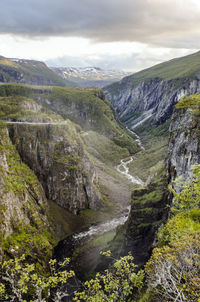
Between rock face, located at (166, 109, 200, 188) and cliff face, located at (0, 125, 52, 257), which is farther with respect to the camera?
cliff face, located at (0, 125, 52, 257)

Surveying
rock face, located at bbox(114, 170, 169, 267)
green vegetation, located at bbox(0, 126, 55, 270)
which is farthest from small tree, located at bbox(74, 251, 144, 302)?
green vegetation, located at bbox(0, 126, 55, 270)

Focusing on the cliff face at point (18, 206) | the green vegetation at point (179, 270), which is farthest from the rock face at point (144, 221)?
the green vegetation at point (179, 270)

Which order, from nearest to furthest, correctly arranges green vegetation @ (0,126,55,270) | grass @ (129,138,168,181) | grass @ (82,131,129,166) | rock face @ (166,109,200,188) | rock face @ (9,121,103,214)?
rock face @ (166,109,200,188)
green vegetation @ (0,126,55,270)
rock face @ (9,121,103,214)
grass @ (129,138,168,181)
grass @ (82,131,129,166)

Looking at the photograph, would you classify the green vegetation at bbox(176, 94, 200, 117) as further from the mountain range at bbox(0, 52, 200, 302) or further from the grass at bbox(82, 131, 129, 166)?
the grass at bbox(82, 131, 129, 166)

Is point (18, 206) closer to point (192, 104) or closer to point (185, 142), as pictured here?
point (185, 142)

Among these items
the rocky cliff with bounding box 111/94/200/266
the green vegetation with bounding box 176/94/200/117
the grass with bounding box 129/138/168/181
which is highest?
the green vegetation with bounding box 176/94/200/117

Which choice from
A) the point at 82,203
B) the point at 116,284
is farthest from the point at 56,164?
the point at 116,284

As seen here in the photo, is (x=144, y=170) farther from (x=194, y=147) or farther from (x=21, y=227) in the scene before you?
(x=194, y=147)
